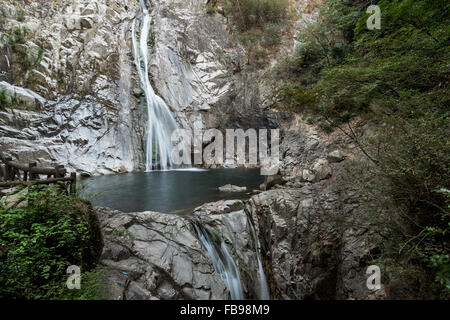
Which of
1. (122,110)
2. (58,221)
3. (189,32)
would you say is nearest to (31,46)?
(122,110)

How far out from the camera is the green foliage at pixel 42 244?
108 inches

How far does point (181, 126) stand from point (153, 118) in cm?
252

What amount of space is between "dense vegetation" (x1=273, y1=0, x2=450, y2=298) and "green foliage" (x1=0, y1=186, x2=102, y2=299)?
4.61m

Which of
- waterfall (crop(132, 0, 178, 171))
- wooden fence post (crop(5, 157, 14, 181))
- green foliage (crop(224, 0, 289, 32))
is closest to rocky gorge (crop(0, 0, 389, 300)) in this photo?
waterfall (crop(132, 0, 178, 171))

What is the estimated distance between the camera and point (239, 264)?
5.45 meters

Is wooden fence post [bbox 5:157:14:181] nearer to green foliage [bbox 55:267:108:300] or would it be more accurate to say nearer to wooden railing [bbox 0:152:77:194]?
wooden railing [bbox 0:152:77:194]

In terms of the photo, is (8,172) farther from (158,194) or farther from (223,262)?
(223,262)

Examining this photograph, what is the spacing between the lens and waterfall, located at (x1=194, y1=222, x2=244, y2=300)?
16.6 ft

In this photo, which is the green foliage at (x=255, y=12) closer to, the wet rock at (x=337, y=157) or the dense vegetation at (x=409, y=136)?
the dense vegetation at (x=409, y=136)

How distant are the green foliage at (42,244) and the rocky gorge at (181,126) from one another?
83cm

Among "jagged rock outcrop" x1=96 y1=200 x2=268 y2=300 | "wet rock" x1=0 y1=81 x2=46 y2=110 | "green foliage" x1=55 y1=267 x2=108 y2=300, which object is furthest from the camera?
"wet rock" x1=0 y1=81 x2=46 y2=110

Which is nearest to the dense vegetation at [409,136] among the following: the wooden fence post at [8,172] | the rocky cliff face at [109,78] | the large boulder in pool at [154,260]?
the large boulder in pool at [154,260]

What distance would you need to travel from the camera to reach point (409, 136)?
10.7 feet

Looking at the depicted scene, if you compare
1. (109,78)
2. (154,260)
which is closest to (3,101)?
(109,78)
